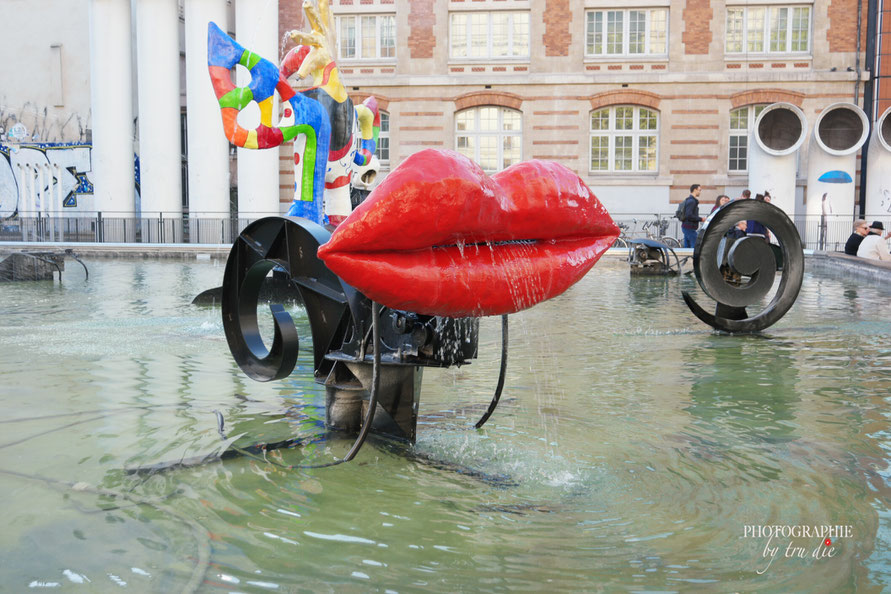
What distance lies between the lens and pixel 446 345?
3816 mm

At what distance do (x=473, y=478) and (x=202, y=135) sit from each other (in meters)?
25.1

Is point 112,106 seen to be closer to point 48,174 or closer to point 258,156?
point 258,156

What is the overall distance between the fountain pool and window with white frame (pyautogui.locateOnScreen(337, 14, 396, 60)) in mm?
24348

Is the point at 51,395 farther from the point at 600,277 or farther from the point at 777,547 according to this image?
the point at 600,277

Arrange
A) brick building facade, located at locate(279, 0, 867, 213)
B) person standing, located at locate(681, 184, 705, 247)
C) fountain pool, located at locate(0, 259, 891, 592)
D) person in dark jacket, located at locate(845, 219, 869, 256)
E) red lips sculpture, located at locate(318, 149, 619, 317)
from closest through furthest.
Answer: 1. fountain pool, located at locate(0, 259, 891, 592)
2. red lips sculpture, located at locate(318, 149, 619, 317)
3. person in dark jacket, located at locate(845, 219, 869, 256)
4. person standing, located at locate(681, 184, 705, 247)
5. brick building facade, located at locate(279, 0, 867, 213)

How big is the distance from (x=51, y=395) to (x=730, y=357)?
4983mm

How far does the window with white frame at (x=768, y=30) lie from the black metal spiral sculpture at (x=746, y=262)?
74.0 feet

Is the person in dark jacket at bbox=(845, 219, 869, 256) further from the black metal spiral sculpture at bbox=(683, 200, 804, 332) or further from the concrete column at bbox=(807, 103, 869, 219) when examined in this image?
the concrete column at bbox=(807, 103, 869, 219)

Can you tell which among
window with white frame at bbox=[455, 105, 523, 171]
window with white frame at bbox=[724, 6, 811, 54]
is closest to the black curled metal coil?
window with white frame at bbox=[455, 105, 523, 171]

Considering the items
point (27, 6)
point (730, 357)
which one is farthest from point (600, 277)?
point (27, 6)

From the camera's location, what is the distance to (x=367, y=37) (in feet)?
98.1

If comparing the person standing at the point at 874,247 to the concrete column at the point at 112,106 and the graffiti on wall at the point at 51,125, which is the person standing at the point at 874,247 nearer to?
the concrete column at the point at 112,106

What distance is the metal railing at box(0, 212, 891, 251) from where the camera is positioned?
25.1 metres

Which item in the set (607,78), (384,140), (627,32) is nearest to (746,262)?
(607,78)
